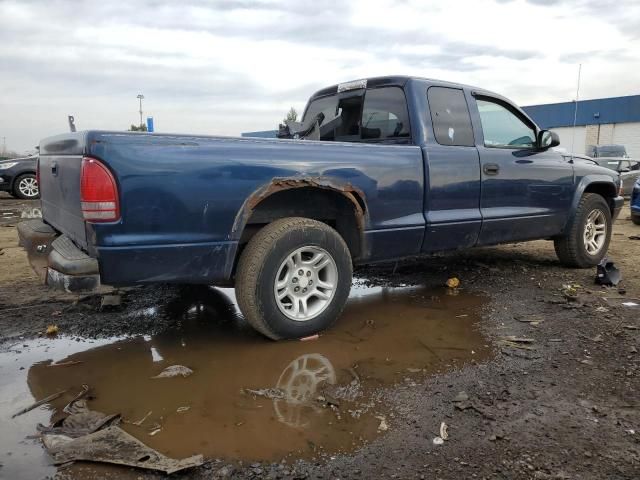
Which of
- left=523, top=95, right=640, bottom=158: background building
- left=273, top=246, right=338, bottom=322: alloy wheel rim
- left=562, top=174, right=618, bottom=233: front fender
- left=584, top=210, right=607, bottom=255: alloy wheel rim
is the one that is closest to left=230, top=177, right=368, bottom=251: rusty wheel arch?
left=273, top=246, right=338, bottom=322: alloy wheel rim

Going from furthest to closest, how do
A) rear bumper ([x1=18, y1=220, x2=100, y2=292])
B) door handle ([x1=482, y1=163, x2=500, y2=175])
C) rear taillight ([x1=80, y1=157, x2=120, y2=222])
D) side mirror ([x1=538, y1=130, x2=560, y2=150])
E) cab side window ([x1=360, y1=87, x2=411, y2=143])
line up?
side mirror ([x1=538, y1=130, x2=560, y2=150]) → door handle ([x1=482, y1=163, x2=500, y2=175]) → cab side window ([x1=360, y1=87, x2=411, y2=143]) → rear bumper ([x1=18, y1=220, x2=100, y2=292]) → rear taillight ([x1=80, y1=157, x2=120, y2=222])

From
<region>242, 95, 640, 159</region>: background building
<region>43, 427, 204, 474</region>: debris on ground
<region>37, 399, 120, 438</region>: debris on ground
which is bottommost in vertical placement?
<region>37, 399, 120, 438</region>: debris on ground

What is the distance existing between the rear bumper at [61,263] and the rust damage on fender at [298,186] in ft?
2.88

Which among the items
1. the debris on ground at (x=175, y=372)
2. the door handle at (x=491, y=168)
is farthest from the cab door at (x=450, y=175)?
the debris on ground at (x=175, y=372)

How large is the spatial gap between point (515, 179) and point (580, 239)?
1.47 m

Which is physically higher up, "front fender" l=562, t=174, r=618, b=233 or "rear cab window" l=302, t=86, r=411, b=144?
"rear cab window" l=302, t=86, r=411, b=144

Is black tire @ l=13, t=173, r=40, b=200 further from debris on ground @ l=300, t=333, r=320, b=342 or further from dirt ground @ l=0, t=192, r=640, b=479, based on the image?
debris on ground @ l=300, t=333, r=320, b=342

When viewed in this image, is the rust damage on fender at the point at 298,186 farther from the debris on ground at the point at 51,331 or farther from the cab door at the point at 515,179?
the debris on ground at the point at 51,331

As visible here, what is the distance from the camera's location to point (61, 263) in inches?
119

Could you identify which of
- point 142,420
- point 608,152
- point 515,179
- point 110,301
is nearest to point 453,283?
point 515,179

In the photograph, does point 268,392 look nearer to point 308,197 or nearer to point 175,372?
point 175,372

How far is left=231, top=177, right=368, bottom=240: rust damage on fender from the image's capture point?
3.29 metres

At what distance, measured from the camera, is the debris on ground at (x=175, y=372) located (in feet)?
10.3

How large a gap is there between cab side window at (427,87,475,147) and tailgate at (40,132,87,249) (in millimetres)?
2816
